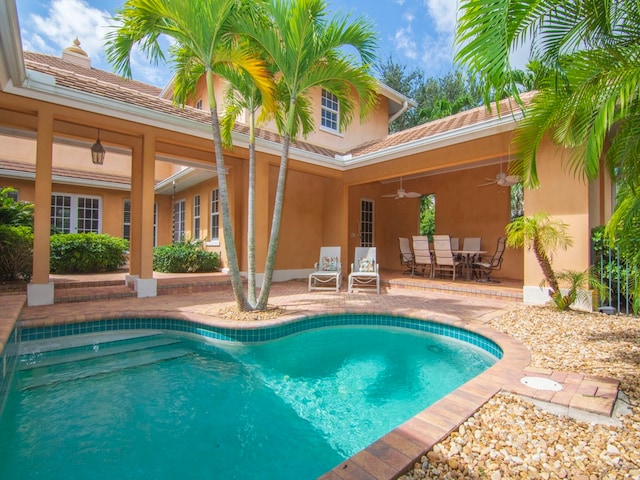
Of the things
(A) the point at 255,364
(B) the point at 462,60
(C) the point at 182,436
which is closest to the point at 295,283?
(A) the point at 255,364

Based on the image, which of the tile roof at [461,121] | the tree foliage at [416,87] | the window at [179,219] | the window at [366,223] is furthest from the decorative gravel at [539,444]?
the tree foliage at [416,87]

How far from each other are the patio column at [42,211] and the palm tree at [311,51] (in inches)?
162

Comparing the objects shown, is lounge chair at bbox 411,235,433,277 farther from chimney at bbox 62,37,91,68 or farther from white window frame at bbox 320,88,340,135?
chimney at bbox 62,37,91,68

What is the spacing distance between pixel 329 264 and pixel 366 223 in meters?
4.43

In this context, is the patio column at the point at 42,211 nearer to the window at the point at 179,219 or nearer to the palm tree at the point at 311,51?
the palm tree at the point at 311,51

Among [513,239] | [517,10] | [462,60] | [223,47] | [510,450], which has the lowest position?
[510,450]

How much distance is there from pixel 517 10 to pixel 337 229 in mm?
8996

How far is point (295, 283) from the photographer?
418 inches

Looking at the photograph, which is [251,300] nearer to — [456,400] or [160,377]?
[160,377]

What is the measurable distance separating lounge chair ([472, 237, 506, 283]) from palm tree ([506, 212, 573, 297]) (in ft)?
9.36

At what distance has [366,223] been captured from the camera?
13805mm

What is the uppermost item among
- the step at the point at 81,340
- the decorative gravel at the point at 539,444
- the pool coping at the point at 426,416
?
the pool coping at the point at 426,416

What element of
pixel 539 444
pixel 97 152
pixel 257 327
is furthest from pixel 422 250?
pixel 97 152

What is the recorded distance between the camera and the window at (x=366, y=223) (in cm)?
1356
